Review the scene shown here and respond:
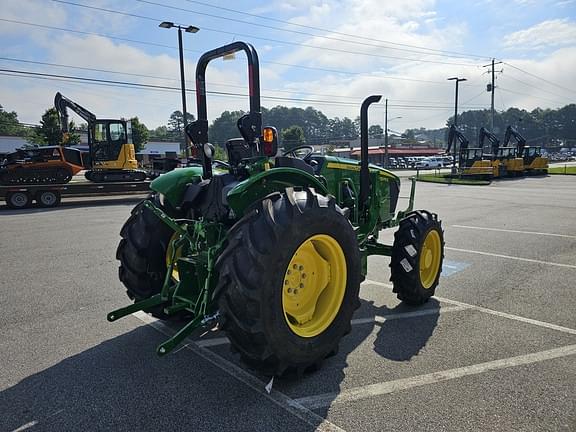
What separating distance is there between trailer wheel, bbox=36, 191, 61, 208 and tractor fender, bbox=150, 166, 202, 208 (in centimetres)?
1398

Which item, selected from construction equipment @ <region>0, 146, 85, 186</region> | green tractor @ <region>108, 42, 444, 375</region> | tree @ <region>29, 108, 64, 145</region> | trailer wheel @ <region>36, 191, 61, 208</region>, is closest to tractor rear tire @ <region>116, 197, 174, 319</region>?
green tractor @ <region>108, 42, 444, 375</region>

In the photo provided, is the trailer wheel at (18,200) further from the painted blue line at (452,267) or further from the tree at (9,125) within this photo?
the tree at (9,125)

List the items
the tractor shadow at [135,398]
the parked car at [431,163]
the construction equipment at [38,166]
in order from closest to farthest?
the tractor shadow at [135,398]
the construction equipment at [38,166]
the parked car at [431,163]

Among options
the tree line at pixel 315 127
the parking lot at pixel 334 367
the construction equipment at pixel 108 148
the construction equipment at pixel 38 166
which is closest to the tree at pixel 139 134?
the tree line at pixel 315 127

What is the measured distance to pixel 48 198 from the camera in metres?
16.1

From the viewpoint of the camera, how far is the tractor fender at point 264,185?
124 inches

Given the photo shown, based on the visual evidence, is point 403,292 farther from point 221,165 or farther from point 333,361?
point 221,165

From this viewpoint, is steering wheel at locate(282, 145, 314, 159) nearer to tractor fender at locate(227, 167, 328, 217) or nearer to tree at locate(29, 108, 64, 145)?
tractor fender at locate(227, 167, 328, 217)

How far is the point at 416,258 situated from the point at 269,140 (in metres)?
2.20

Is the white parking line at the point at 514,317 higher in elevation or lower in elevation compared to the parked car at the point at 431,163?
higher

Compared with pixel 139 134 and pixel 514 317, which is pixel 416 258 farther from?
pixel 139 134

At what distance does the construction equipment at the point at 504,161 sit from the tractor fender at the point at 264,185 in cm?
3106

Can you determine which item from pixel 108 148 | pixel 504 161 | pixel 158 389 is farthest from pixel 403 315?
pixel 504 161

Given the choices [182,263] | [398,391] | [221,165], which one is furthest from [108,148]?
[398,391]
